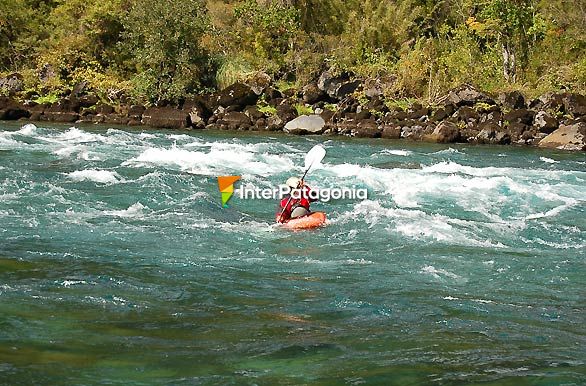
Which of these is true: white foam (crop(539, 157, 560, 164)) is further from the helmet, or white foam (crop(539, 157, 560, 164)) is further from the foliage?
the helmet

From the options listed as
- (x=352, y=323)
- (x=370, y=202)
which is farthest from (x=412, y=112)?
(x=352, y=323)

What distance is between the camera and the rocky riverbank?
21156 mm

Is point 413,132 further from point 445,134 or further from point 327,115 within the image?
point 327,115

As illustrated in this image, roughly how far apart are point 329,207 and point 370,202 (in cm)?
68

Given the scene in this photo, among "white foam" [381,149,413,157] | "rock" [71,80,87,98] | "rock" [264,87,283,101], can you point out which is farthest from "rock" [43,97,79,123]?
"white foam" [381,149,413,157]

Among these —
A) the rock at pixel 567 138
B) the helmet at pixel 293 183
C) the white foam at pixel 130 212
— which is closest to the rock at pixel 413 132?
the rock at pixel 567 138

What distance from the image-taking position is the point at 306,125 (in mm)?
22922

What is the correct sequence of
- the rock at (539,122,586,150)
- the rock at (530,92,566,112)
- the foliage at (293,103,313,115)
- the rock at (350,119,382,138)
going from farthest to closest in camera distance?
the foliage at (293,103,313,115), the rock at (350,119,382,138), the rock at (530,92,566,112), the rock at (539,122,586,150)

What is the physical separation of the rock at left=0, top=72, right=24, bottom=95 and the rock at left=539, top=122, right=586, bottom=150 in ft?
59.5

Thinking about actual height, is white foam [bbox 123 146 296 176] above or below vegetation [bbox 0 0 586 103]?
below

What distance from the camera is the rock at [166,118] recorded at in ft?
76.9

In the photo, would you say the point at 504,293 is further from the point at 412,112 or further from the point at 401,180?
the point at 412,112

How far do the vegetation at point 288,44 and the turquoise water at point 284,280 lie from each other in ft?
37.9

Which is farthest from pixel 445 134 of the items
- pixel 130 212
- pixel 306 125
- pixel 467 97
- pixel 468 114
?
pixel 130 212
